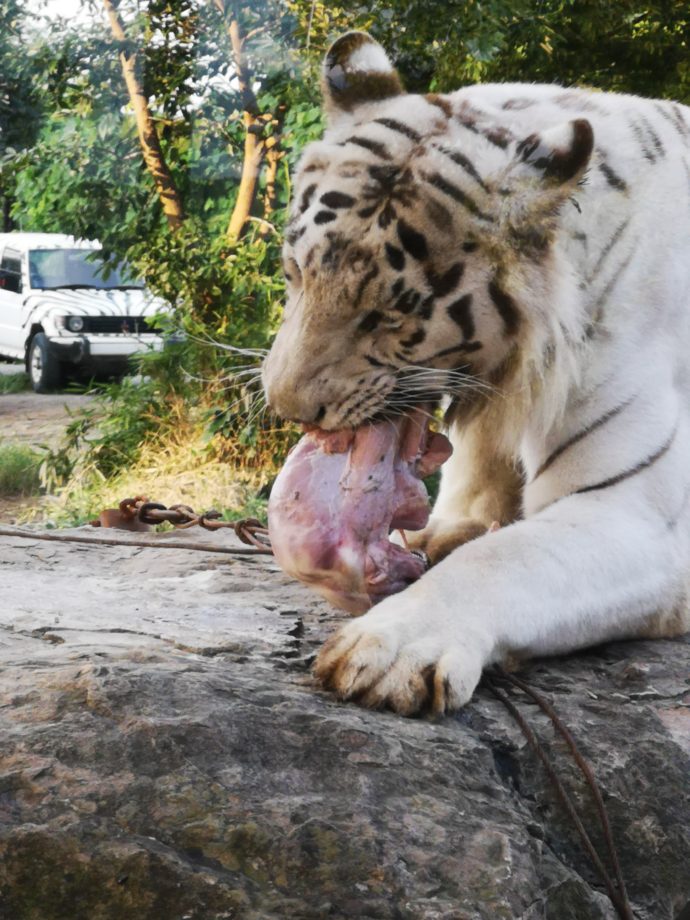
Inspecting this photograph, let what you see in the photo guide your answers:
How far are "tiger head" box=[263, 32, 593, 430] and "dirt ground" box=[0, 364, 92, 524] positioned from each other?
14.0 feet

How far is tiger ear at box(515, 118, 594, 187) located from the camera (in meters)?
1.97

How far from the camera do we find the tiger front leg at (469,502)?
8.38ft

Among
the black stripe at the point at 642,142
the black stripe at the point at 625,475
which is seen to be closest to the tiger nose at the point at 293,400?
the black stripe at the point at 625,475

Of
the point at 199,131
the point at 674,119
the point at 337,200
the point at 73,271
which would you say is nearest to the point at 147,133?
the point at 199,131

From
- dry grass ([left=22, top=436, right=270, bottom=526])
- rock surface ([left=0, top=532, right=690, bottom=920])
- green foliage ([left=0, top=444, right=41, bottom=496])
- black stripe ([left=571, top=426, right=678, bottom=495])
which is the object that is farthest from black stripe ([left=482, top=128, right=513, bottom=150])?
green foliage ([left=0, top=444, right=41, bottom=496])

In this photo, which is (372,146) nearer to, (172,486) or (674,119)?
(674,119)

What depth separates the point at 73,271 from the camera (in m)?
6.56

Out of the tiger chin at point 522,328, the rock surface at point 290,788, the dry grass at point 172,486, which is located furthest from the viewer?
the dry grass at point 172,486

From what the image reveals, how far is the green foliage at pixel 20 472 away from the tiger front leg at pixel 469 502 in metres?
3.87

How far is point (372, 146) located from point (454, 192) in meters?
0.21

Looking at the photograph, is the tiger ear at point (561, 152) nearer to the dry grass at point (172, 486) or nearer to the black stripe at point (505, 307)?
the black stripe at point (505, 307)

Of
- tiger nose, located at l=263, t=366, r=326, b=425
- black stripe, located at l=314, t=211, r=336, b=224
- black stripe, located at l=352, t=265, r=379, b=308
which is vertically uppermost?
black stripe, located at l=314, t=211, r=336, b=224

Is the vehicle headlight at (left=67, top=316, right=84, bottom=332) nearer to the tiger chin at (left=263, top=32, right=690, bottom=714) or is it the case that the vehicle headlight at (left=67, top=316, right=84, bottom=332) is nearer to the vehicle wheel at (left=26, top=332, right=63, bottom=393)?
the vehicle wheel at (left=26, top=332, right=63, bottom=393)

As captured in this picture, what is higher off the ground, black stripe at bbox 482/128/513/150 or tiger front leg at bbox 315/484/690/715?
black stripe at bbox 482/128/513/150
